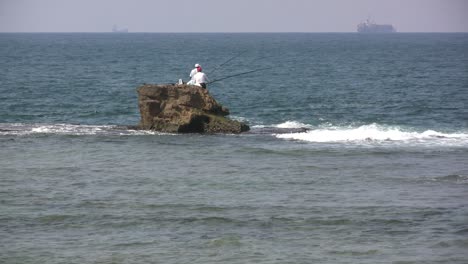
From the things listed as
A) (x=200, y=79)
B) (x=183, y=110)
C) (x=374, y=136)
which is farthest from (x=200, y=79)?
(x=374, y=136)

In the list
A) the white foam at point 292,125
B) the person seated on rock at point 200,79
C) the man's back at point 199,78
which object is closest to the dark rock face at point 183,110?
the person seated on rock at point 200,79

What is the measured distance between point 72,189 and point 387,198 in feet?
25.1

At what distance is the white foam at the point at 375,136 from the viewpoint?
3022cm

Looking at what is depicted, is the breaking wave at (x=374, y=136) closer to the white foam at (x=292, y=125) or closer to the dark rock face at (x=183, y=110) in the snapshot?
the white foam at (x=292, y=125)

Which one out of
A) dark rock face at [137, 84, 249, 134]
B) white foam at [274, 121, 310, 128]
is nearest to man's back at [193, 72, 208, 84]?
dark rock face at [137, 84, 249, 134]

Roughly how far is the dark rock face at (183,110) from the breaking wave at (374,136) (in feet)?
6.89

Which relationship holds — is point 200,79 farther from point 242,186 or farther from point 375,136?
point 242,186

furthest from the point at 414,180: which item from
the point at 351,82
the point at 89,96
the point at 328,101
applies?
the point at 351,82

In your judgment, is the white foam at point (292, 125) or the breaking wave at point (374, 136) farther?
the white foam at point (292, 125)

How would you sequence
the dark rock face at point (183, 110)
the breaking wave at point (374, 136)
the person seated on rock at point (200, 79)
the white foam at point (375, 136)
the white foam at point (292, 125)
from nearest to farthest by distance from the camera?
the breaking wave at point (374, 136), the white foam at point (375, 136), the dark rock face at point (183, 110), the person seated on rock at point (200, 79), the white foam at point (292, 125)

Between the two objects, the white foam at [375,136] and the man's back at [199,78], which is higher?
the man's back at [199,78]

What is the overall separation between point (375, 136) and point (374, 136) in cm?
3

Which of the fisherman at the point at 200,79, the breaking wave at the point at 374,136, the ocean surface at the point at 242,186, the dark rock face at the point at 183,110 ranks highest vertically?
the fisherman at the point at 200,79

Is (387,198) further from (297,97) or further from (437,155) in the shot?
(297,97)
